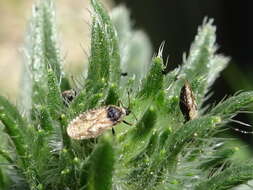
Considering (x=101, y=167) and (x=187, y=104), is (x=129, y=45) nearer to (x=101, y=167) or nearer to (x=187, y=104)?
(x=187, y=104)

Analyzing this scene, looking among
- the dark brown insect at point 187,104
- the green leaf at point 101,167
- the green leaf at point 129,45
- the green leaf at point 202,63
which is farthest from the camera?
the green leaf at point 129,45

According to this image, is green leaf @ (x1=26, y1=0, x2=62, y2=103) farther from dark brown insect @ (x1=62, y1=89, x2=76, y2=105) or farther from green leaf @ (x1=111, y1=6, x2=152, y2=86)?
green leaf @ (x1=111, y1=6, x2=152, y2=86)

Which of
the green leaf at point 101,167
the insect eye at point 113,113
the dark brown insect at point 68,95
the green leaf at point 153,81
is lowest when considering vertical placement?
the green leaf at point 101,167

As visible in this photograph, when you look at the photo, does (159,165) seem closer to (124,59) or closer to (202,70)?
(202,70)

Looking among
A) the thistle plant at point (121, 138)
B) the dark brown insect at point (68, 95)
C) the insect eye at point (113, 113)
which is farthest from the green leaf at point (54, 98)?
the insect eye at point (113, 113)

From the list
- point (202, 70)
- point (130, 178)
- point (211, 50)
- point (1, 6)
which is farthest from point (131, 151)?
point (1, 6)

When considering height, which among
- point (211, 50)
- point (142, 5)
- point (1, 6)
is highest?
point (1, 6)

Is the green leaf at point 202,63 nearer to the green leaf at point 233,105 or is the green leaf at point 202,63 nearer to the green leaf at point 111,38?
the green leaf at point 233,105
